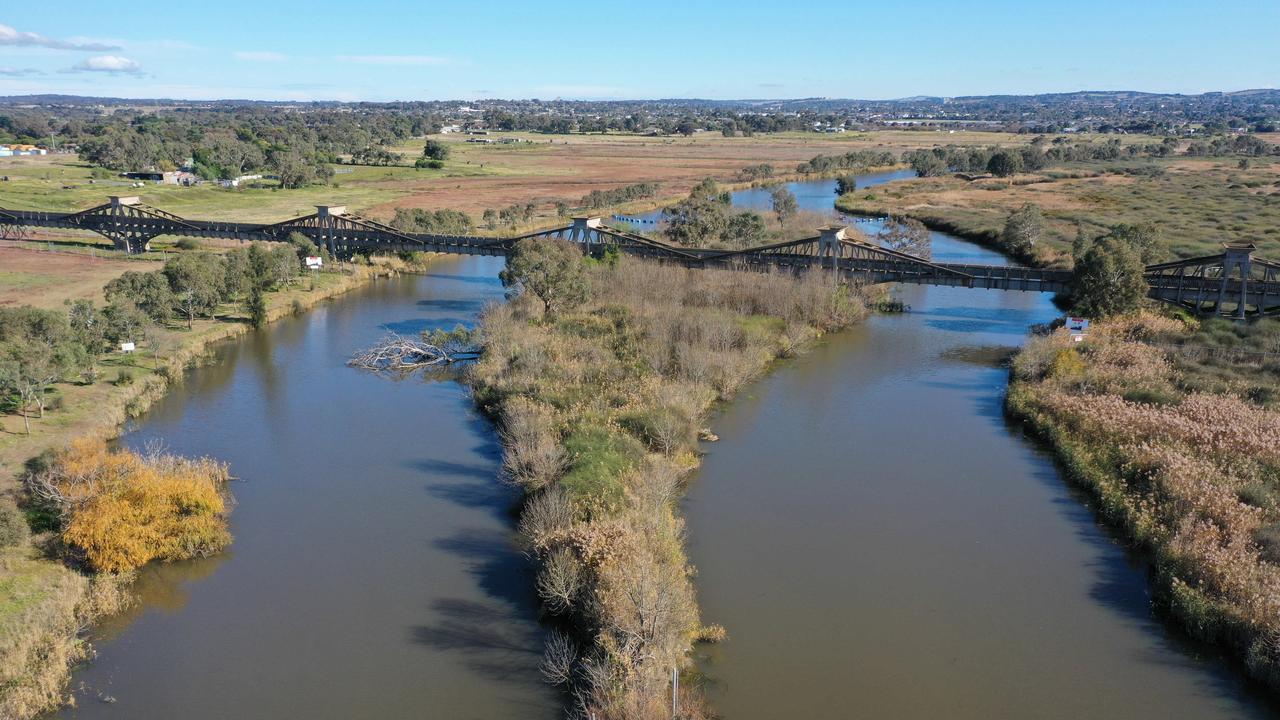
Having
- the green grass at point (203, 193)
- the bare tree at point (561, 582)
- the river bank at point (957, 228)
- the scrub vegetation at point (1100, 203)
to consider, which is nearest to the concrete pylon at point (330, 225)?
the green grass at point (203, 193)

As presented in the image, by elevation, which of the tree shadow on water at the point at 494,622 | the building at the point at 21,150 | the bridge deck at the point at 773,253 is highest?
the building at the point at 21,150

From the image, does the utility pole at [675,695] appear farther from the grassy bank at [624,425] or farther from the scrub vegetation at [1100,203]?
the scrub vegetation at [1100,203]

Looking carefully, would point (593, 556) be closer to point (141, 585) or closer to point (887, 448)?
point (141, 585)

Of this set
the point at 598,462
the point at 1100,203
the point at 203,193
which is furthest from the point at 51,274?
the point at 1100,203

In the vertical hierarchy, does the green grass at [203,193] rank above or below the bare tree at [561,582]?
above

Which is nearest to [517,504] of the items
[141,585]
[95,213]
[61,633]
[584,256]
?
[141,585]

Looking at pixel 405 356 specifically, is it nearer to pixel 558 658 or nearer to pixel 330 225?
pixel 330 225

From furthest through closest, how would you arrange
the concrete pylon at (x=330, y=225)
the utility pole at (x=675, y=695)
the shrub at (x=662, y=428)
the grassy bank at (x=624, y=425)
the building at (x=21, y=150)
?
the building at (x=21, y=150), the concrete pylon at (x=330, y=225), the shrub at (x=662, y=428), the grassy bank at (x=624, y=425), the utility pole at (x=675, y=695)
